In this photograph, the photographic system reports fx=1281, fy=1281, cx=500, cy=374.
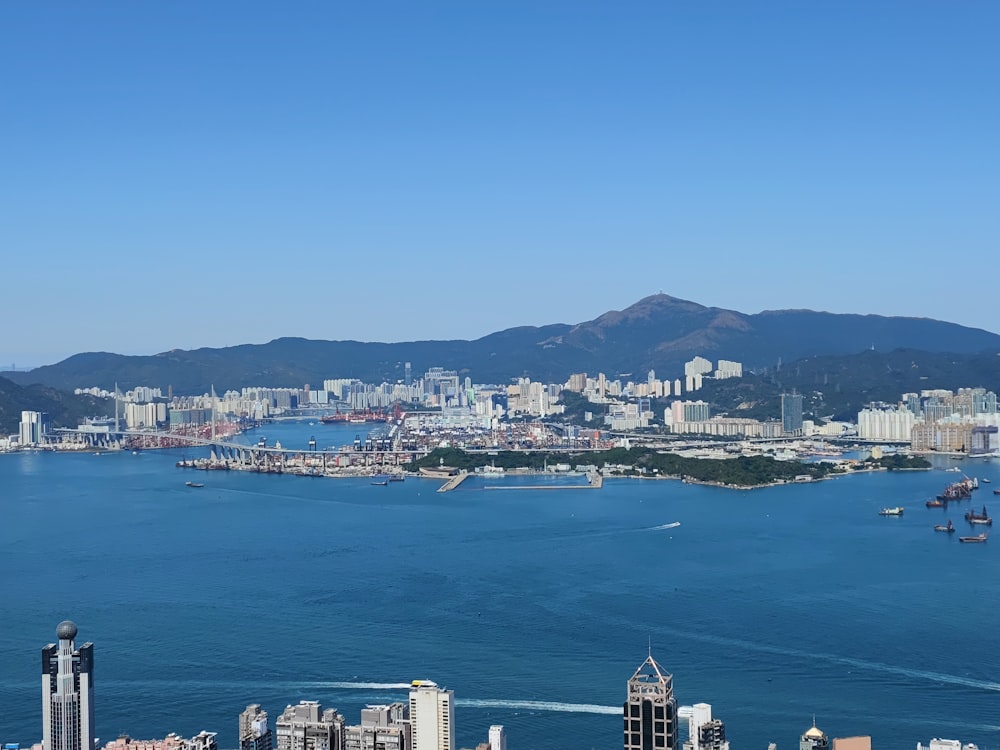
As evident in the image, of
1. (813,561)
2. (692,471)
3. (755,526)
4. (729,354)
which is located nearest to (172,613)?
(813,561)

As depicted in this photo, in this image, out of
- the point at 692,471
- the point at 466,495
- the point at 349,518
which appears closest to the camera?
the point at 349,518

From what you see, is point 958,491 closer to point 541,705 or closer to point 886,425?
point 886,425

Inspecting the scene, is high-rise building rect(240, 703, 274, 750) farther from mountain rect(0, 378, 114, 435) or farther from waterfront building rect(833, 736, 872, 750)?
mountain rect(0, 378, 114, 435)

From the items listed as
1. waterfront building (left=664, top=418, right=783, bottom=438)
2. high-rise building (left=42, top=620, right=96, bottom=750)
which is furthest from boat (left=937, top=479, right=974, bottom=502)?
high-rise building (left=42, top=620, right=96, bottom=750)

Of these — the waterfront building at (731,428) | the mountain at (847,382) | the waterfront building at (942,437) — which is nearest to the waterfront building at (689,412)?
the waterfront building at (731,428)

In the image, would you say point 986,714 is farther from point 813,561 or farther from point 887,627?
point 813,561
